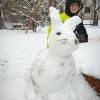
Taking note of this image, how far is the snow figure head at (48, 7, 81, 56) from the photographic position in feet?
11.7

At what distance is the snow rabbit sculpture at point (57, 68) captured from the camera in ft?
12.0

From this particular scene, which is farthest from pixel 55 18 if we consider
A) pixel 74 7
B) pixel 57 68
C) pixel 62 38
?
pixel 74 7

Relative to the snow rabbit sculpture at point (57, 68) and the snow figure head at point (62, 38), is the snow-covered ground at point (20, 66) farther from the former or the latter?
the snow figure head at point (62, 38)

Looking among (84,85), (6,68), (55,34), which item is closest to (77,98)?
(84,85)

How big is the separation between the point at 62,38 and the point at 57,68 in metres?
0.42

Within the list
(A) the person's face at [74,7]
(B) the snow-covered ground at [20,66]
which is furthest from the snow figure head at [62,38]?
(A) the person's face at [74,7]

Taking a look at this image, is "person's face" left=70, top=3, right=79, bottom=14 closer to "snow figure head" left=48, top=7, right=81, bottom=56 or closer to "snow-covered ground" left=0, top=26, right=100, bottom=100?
"snow-covered ground" left=0, top=26, right=100, bottom=100

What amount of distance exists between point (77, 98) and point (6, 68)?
283 centimetres

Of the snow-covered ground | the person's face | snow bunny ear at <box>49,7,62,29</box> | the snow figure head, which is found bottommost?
the snow-covered ground

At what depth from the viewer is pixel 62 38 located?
3584 millimetres

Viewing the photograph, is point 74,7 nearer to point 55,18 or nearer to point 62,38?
point 55,18

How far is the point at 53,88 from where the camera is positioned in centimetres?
373

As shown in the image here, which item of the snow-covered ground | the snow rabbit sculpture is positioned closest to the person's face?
the snow-covered ground

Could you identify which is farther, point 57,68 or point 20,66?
point 20,66
